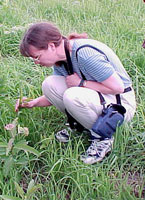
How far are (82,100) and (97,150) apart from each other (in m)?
0.29

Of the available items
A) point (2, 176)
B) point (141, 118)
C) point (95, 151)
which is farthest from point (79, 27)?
point (2, 176)

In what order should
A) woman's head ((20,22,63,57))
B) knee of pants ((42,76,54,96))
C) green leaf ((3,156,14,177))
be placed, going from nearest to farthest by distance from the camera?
green leaf ((3,156,14,177)), woman's head ((20,22,63,57)), knee of pants ((42,76,54,96))

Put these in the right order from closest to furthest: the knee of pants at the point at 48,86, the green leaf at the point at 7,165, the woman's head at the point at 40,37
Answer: the green leaf at the point at 7,165
the woman's head at the point at 40,37
the knee of pants at the point at 48,86

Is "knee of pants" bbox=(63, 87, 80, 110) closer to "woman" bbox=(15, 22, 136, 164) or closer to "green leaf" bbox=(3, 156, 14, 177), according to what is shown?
"woman" bbox=(15, 22, 136, 164)

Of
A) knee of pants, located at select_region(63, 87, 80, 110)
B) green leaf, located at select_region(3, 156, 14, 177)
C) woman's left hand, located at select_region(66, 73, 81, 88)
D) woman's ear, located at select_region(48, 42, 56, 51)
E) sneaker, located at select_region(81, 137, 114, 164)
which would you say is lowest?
sneaker, located at select_region(81, 137, 114, 164)

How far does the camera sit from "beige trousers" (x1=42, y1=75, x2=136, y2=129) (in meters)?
1.92

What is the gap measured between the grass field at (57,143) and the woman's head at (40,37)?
9.9 inches

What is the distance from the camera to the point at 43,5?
4.24m

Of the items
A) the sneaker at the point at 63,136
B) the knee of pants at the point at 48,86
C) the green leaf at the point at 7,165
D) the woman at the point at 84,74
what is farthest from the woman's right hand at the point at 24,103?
the green leaf at the point at 7,165

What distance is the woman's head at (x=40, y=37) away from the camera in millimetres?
1849

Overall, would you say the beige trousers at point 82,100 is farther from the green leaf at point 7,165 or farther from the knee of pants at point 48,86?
the green leaf at point 7,165

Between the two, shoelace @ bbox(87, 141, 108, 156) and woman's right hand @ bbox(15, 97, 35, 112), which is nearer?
shoelace @ bbox(87, 141, 108, 156)

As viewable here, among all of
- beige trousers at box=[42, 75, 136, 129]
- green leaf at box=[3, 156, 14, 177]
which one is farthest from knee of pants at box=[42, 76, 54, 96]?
green leaf at box=[3, 156, 14, 177]

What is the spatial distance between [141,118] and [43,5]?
8.34 feet
